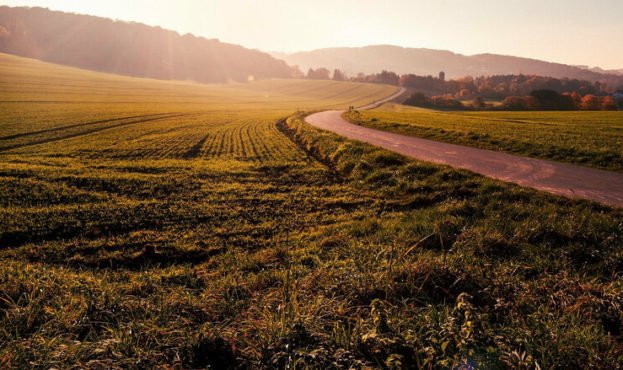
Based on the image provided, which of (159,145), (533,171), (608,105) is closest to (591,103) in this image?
(608,105)

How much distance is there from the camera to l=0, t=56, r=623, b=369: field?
344 cm

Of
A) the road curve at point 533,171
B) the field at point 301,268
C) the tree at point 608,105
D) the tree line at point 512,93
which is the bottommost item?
the field at point 301,268

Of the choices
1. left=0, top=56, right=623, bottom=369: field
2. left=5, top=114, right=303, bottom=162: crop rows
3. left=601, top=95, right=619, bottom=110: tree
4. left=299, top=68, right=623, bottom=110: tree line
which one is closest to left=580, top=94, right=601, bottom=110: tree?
left=299, top=68, right=623, bottom=110: tree line

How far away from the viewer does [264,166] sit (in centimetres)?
1955

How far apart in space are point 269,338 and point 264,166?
16468 mm

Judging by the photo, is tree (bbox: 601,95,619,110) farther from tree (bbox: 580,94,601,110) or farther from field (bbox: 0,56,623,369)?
field (bbox: 0,56,623,369)

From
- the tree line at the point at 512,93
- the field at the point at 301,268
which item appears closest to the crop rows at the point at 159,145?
the field at the point at 301,268

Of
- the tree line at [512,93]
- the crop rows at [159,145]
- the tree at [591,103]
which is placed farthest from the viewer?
the tree line at [512,93]

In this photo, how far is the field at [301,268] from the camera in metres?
3.44

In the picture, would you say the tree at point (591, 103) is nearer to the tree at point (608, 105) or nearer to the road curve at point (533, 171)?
the tree at point (608, 105)

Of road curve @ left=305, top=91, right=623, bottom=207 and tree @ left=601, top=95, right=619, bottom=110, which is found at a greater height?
tree @ left=601, top=95, right=619, bottom=110

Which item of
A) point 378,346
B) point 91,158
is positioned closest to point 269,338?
point 378,346

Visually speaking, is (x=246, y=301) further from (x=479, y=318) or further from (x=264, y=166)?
(x=264, y=166)

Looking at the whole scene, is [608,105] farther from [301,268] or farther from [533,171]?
[301,268]
